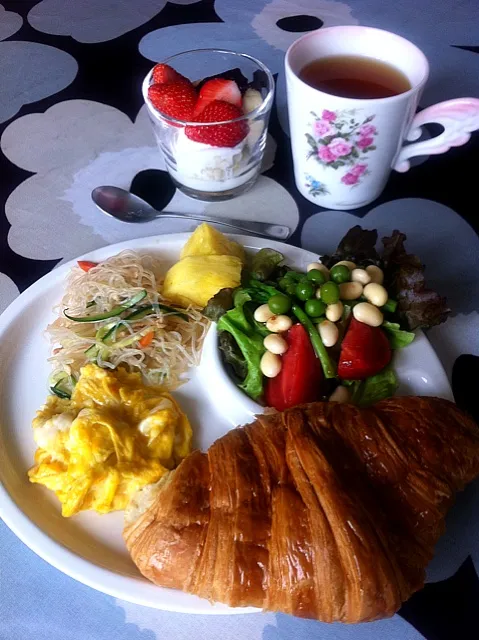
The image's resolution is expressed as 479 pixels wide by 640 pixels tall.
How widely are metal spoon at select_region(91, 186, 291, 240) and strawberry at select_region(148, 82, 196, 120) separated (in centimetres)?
35

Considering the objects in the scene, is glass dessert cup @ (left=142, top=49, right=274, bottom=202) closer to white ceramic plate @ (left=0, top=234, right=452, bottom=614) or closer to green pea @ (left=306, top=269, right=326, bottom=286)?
white ceramic plate @ (left=0, top=234, right=452, bottom=614)

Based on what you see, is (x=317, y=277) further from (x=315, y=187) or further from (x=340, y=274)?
(x=315, y=187)

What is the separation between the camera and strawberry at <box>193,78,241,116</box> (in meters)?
1.97

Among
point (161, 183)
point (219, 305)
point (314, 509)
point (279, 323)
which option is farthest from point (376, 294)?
point (161, 183)

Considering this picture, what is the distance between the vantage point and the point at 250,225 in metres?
2.07

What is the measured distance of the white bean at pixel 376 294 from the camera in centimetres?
157

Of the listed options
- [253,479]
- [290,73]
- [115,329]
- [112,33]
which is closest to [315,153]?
[290,73]

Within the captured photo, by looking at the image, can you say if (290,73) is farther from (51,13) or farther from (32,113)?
(51,13)

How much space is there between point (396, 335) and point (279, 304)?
0.35 m

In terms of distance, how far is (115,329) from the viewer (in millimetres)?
1753

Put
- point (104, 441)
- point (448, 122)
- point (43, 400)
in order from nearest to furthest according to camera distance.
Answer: point (104, 441)
point (43, 400)
point (448, 122)

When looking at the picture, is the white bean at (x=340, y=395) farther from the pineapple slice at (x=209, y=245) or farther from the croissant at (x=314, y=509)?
the pineapple slice at (x=209, y=245)

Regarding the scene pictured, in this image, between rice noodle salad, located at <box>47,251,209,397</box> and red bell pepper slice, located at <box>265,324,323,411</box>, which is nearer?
red bell pepper slice, located at <box>265,324,323,411</box>

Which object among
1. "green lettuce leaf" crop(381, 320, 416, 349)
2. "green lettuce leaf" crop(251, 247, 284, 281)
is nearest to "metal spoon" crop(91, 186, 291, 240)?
"green lettuce leaf" crop(251, 247, 284, 281)
